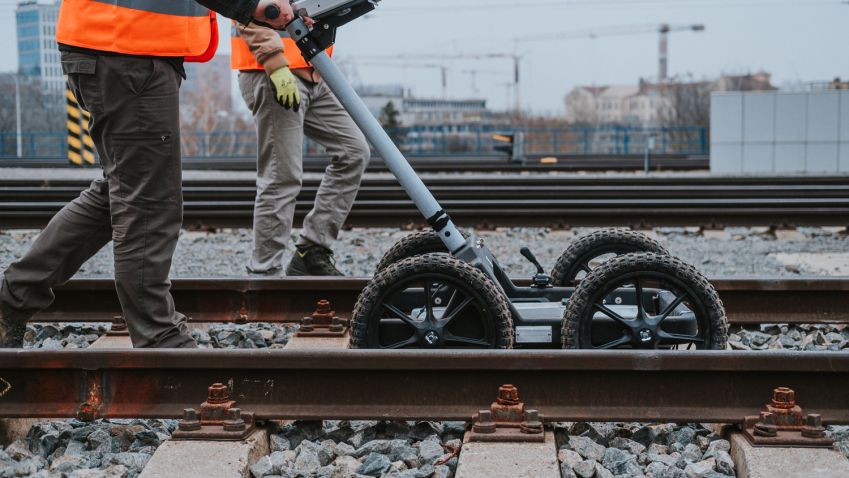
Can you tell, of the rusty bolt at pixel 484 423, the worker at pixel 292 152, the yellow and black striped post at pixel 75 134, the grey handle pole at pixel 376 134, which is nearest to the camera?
the rusty bolt at pixel 484 423

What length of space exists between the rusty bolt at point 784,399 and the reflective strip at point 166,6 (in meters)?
2.51

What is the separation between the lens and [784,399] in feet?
11.4

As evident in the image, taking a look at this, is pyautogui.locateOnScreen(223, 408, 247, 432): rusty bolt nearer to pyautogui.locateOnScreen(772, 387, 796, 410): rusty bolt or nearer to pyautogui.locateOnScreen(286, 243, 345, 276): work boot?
pyautogui.locateOnScreen(772, 387, 796, 410): rusty bolt

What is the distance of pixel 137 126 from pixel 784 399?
A: 97.1 inches

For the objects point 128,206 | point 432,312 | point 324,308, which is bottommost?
point 324,308

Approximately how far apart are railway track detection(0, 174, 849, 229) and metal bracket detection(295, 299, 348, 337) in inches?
195

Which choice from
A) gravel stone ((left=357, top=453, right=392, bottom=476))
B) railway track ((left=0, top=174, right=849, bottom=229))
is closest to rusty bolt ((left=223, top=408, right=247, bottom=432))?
gravel stone ((left=357, top=453, right=392, bottom=476))

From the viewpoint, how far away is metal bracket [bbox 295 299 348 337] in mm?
5086

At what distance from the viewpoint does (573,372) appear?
3666 mm

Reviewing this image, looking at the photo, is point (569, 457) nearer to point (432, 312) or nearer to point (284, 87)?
point (432, 312)

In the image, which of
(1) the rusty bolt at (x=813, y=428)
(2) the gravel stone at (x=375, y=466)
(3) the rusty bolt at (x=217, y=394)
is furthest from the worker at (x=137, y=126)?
(1) the rusty bolt at (x=813, y=428)

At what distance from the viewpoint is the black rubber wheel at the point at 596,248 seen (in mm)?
4887

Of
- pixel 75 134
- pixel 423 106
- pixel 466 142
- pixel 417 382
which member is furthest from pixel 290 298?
pixel 423 106

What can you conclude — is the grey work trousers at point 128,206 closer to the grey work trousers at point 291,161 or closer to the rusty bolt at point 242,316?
Result: the rusty bolt at point 242,316
